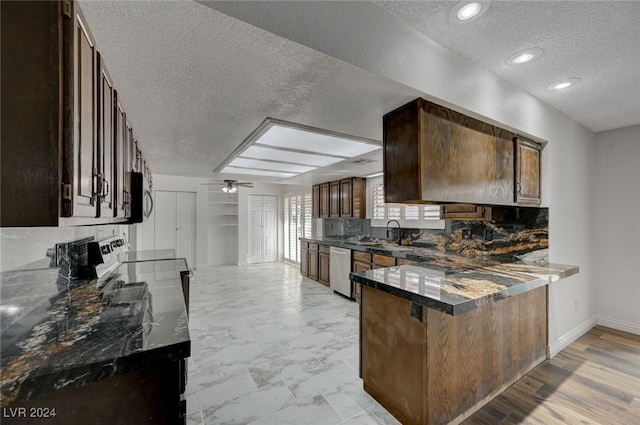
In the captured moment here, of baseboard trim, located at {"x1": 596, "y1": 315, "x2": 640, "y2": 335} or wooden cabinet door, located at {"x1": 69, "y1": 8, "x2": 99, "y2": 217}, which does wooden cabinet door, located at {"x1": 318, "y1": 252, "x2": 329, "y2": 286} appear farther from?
wooden cabinet door, located at {"x1": 69, "y1": 8, "x2": 99, "y2": 217}

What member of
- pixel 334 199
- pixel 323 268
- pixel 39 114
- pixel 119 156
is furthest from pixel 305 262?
pixel 39 114

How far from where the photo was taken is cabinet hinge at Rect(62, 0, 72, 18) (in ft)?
2.80

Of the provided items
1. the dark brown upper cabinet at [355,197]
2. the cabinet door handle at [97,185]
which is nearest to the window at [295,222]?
the dark brown upper cabinet at [355,197]

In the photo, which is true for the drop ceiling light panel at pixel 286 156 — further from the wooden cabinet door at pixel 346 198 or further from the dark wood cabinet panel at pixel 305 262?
the dark wood cabinet panel at pixel 305 262

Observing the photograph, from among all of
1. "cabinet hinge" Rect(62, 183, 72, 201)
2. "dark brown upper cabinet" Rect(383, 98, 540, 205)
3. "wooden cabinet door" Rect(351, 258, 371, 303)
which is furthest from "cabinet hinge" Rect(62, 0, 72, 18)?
"wooden cabinet door" Rect(351, 258, 371, 303)

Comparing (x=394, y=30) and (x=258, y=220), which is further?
(x=258, y=220)

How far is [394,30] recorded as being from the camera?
147 cm

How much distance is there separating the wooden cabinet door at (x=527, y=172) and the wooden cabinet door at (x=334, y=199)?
3564 mm

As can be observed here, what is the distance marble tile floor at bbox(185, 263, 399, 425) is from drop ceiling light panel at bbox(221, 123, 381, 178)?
86.3 inches

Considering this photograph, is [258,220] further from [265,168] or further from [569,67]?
[569,67]

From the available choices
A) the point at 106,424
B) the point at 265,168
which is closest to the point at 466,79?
the point at 106,424

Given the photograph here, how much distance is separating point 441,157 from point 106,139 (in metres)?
2.00

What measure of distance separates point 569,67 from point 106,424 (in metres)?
3.30

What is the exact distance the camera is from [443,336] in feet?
5.96
